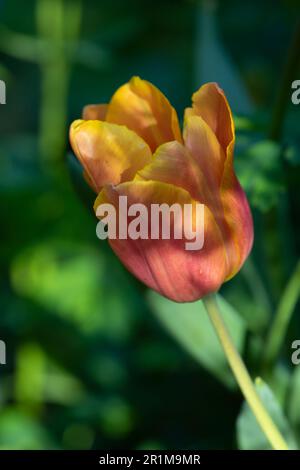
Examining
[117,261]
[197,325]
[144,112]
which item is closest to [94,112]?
[144,112]

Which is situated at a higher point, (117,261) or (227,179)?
(117,261)

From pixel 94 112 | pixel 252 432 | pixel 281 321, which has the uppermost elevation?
pixel 94 112

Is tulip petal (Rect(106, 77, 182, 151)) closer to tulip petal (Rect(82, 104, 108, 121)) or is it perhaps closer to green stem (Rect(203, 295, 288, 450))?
tulip petal (Rect(82, 104, 108, 121))

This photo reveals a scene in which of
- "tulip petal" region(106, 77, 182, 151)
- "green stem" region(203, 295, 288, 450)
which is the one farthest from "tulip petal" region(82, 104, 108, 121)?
"green stem" region(203, 295, 288, 450)

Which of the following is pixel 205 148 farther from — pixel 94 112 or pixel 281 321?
pixel 281 321

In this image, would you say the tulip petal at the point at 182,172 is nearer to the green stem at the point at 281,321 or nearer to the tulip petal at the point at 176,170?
the tulip petal at the point at 176,170

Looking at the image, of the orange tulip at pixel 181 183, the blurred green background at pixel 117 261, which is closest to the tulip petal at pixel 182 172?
the orange tulip at pixel 181 183

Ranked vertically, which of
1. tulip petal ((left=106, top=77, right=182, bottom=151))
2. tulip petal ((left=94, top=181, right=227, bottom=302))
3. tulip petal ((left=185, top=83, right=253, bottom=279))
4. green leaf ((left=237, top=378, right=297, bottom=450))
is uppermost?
tulip petal ((left=106, top=77, right=182, bottom=151))
